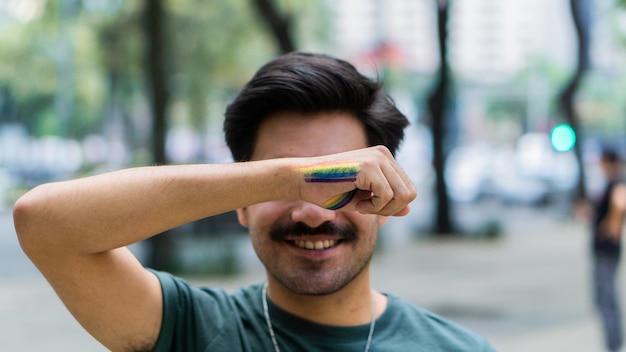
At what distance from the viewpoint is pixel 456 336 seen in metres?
2.08

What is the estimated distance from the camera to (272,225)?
195 centimetres

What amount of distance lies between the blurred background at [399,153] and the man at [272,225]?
39cm

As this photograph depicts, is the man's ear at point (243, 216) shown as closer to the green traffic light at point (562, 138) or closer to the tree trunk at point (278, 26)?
the green traffic light at point (562, 138)

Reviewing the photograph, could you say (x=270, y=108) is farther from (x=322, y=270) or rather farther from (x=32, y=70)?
(x=32, y=70)

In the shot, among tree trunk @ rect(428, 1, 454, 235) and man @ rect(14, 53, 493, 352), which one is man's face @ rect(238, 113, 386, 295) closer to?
man @ rect(14, 53, 493, 352)

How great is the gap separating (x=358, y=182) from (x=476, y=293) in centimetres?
975

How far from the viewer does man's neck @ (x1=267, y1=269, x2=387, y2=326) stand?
2.02 m

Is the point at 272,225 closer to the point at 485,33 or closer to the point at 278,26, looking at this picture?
the point at 278,26

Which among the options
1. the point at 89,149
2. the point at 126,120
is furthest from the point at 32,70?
the point at 89,149

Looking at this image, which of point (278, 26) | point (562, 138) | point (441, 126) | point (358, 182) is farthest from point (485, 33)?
point (358, 182)

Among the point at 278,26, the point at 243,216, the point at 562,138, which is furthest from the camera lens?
the point at 278,26

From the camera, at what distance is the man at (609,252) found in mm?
7531

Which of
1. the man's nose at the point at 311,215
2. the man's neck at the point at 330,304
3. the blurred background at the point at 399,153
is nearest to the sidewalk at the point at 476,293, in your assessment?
the blurred background at the point at 399,153

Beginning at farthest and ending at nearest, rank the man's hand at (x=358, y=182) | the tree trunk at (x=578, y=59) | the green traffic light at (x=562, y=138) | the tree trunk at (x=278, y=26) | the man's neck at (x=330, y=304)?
the tree trunk at (x=578, y=59) → the tree trunk at (x=278, y=26) → the green traffic light at (x=562, y=138) → the man's neck at (x=330, y=304) → the man's hand at (x=358, y=182)
